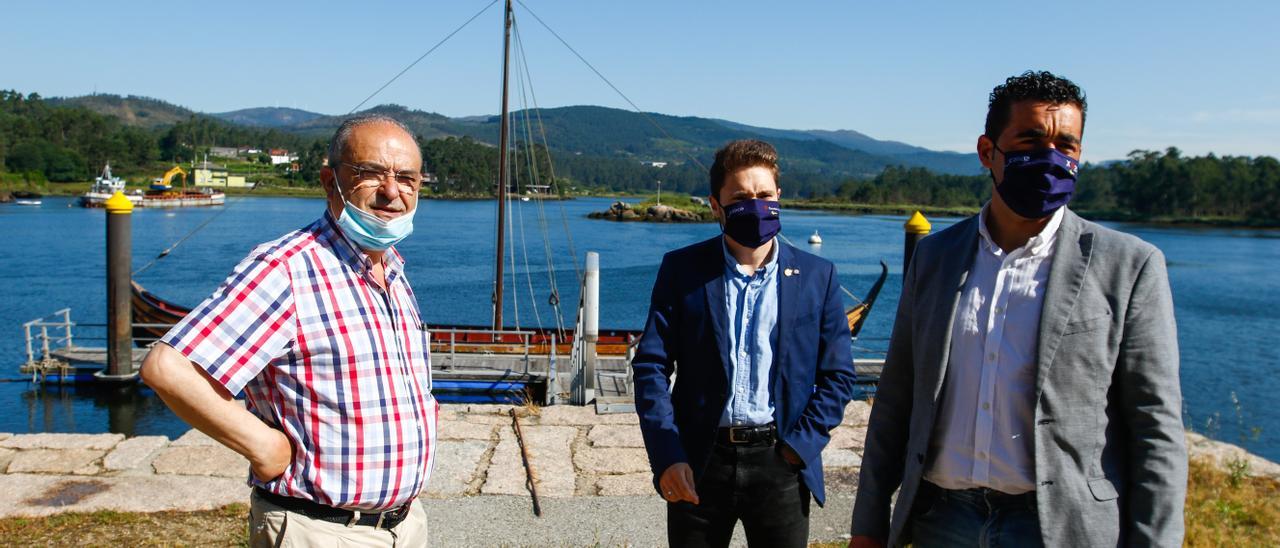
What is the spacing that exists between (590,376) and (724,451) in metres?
5.36

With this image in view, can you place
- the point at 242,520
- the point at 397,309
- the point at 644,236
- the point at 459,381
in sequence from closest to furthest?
the point at 397,309 < the point at 242,520 < the point at 459,381 < the point at 644,236

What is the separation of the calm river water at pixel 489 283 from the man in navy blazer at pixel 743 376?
6443mm

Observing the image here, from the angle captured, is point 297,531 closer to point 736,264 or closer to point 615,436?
point 736,264

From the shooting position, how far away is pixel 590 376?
7645 millimetres

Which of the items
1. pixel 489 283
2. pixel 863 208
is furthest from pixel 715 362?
pixel 863 208

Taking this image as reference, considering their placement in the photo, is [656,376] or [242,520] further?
[242,520]

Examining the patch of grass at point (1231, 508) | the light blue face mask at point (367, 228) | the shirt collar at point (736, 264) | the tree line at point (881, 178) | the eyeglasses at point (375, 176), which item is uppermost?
the tree line at point (881, 178)

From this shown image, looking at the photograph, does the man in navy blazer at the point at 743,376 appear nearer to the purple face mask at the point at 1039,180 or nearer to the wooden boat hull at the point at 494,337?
the purple face mask at the point at 1039,180

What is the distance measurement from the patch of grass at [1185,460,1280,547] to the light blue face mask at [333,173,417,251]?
3.67m

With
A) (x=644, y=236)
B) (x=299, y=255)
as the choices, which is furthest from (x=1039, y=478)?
(x=644, y=236)

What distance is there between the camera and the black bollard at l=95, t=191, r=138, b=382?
12359 millimetres

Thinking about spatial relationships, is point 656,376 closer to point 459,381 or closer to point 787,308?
point 787,308

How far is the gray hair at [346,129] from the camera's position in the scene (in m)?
2.05

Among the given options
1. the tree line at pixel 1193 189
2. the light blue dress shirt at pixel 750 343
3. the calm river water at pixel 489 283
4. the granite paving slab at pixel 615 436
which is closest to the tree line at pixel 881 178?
the tree line at pixel 1193 189
